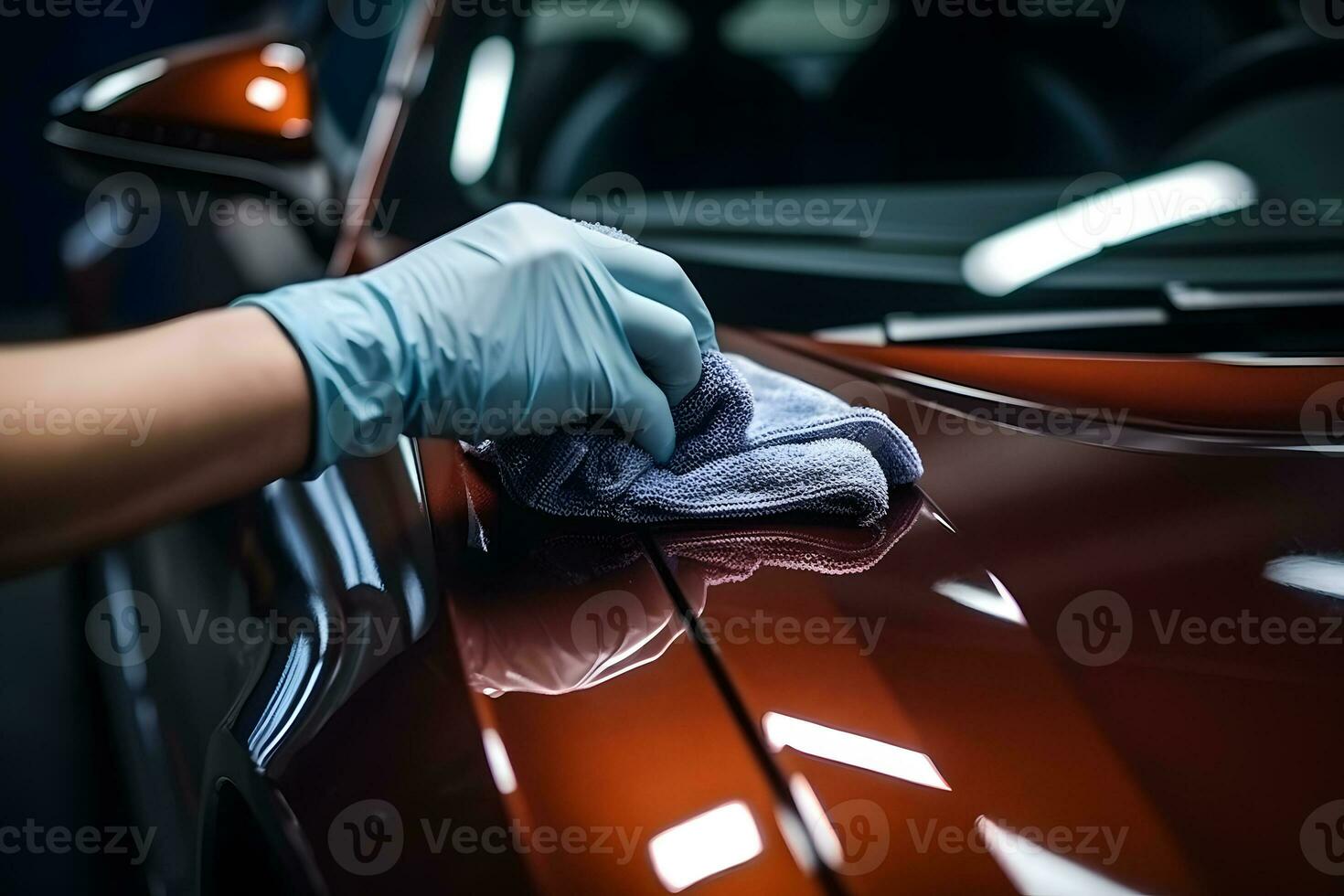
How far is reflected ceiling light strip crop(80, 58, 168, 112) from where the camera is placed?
4.63 ft

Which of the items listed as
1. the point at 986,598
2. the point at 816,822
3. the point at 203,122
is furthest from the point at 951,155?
the point at 816,822

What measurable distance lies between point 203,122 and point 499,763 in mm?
1096

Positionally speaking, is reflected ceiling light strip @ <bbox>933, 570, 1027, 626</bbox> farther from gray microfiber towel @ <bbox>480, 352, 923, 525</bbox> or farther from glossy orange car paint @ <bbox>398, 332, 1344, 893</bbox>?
gray microfiber towel @ <bbox>480, 352, 923, 525</bbox>

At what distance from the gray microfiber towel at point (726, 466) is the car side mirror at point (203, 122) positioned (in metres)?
0.71

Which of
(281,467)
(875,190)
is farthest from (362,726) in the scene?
(875,190)

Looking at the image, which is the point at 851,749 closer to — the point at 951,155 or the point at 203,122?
the point at 951,155

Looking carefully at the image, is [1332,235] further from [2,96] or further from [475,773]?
[2,96]

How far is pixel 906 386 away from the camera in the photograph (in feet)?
3.46

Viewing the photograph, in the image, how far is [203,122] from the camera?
141 cm

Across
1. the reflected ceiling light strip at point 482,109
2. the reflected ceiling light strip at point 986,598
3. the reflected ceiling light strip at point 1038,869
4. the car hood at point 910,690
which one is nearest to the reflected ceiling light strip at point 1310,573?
the car hood at point 910,690

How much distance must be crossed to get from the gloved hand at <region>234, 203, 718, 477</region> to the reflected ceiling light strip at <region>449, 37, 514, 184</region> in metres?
0.35

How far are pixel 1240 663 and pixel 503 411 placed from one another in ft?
1.94

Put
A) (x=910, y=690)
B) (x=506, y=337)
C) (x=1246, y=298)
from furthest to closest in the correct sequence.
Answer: (x=1246, y=298), (x=506, y=337), (x=910, y=690)

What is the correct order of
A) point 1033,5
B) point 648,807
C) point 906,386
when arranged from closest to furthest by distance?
point 648,807 → point 906,386 → point 1033,5
